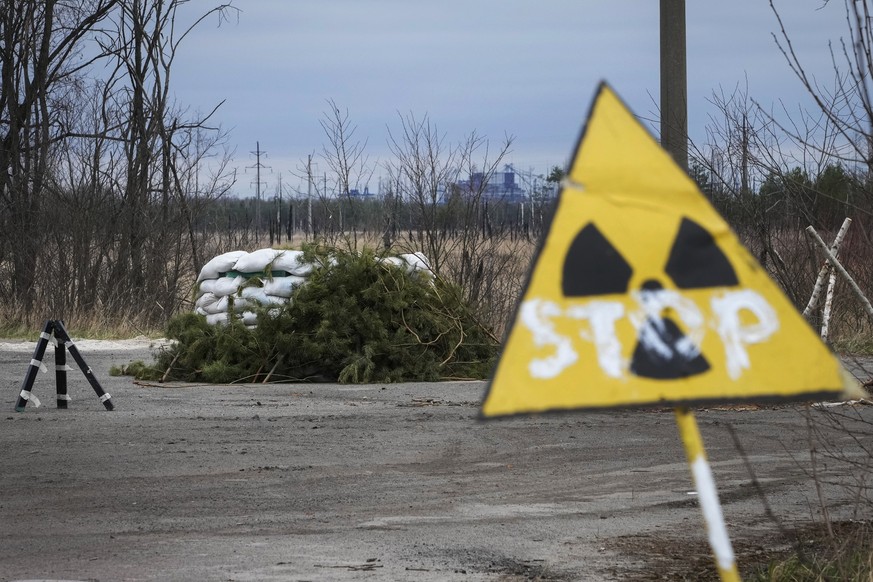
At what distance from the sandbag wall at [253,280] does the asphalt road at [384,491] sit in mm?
3334

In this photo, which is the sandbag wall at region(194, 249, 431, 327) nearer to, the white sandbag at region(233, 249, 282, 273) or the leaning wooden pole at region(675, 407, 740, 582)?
the white sandbag at region(233, 249, 282, 273)

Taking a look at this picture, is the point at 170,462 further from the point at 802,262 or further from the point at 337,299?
the point at 802,262

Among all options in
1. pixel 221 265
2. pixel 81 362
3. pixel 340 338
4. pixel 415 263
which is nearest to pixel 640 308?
pixel 81 362

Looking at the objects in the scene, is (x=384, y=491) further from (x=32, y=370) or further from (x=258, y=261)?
(x=258, y=261)

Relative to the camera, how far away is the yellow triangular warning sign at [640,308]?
109 inches

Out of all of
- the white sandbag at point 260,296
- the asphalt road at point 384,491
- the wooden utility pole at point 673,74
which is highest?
the wooden utility pole at point 673,74

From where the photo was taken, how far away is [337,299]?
15.8m

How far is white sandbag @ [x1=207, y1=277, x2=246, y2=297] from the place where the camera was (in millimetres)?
16406

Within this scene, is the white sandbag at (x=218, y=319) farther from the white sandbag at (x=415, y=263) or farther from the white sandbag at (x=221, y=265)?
the white sandbag at (x=415, y=263)

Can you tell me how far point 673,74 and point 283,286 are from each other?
222 inches

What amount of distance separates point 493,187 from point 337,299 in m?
9.85

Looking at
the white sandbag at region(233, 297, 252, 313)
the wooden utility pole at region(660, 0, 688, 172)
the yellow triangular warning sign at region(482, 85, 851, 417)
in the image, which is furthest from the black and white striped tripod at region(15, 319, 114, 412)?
the yellow triangular warning sign at region(482, 85, 851, 417)

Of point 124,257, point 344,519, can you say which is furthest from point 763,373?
point 124,257

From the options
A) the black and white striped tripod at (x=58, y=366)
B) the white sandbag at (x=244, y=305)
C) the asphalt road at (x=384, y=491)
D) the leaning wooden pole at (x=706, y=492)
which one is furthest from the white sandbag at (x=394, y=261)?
the leaning wooden pole at (x=706, y=492)
